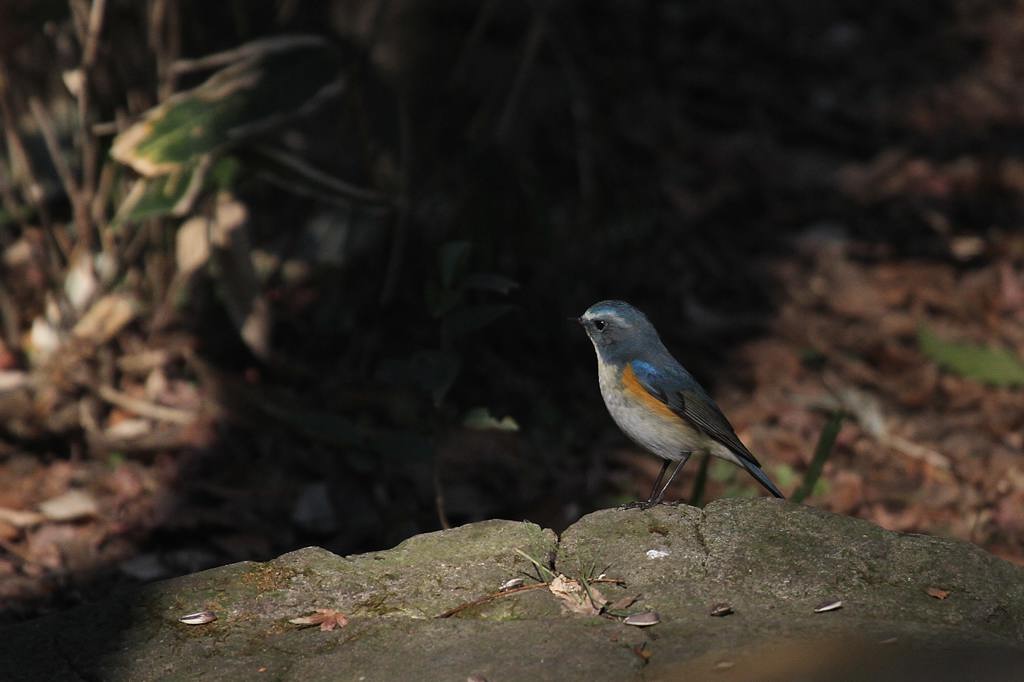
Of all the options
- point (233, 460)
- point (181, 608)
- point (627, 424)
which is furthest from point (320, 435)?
point (181, 608)

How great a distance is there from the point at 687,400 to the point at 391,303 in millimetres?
2182

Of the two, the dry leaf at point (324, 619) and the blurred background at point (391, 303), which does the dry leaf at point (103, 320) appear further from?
the dry leaf at point (324, 619)

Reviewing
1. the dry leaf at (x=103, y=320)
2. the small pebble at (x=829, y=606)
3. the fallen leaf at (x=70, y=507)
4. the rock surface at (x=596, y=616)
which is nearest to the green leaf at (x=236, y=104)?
the dry leaf at (x=103, y=320)

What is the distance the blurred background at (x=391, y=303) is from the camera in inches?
190

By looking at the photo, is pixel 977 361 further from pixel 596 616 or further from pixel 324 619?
pixel 324 619

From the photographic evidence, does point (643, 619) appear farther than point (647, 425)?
No

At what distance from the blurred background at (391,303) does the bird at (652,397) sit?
1.29 feet

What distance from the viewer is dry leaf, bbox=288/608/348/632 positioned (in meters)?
3.10

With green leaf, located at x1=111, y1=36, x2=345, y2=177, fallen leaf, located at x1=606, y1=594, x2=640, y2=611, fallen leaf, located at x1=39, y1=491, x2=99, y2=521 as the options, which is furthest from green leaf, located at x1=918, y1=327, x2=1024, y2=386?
fallen leaf, located at x1=39, y1=491, x2=99, y2=521

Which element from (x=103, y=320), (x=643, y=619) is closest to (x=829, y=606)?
(x=643, y=619)

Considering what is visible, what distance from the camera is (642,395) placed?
155 inches

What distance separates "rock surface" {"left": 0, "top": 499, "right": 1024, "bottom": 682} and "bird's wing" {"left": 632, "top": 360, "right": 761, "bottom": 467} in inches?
21.0

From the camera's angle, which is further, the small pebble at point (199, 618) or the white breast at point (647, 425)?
the white breast at point (647, 425)

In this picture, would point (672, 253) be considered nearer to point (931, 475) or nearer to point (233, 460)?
point (931, 475)
